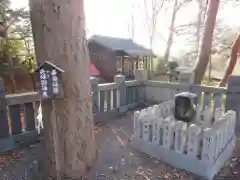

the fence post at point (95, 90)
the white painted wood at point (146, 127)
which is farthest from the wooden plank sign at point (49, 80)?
the fence post at point (95, 90)

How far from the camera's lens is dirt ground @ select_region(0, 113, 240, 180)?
3.16 meters

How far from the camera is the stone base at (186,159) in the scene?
314 cm

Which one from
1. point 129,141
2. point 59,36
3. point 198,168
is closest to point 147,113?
point 129,141

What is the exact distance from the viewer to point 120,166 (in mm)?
3439

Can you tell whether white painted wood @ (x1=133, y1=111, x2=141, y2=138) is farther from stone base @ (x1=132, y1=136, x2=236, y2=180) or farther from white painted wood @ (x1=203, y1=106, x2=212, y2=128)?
white painted wood @ (x1=203, y1=106, x2=212, y2=128)

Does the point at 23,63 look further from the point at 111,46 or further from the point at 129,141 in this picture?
the point at 129,141

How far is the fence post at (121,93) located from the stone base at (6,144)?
303 centimetres

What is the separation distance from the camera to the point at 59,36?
256 cm

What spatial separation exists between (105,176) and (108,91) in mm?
2882

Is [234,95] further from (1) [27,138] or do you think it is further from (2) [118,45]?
(2) [118,45]

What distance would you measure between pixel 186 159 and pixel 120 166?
1086 millimetres

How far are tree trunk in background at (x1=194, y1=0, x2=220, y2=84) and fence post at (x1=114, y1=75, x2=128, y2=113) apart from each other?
3286 mm

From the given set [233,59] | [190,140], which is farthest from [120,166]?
[233,59]

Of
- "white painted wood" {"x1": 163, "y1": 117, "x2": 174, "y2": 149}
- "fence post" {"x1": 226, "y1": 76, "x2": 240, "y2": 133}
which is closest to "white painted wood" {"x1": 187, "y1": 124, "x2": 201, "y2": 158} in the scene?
"white painted wood" {"x1": 163, "y1": 117, "x2": 174, "y2": 149}
